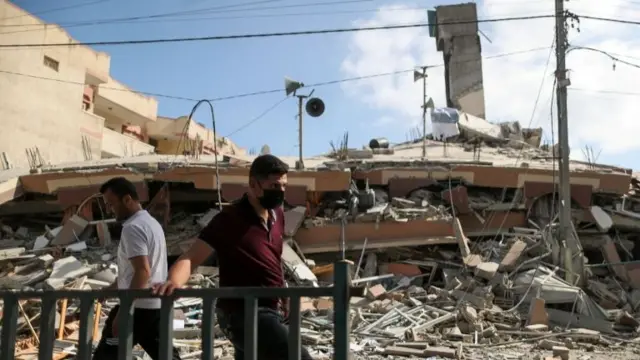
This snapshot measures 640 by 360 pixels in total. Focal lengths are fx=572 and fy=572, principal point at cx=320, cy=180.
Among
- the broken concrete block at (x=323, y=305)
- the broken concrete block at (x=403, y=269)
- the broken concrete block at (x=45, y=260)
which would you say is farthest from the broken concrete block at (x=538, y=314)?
the broken concrete block at (x=45, y=260)

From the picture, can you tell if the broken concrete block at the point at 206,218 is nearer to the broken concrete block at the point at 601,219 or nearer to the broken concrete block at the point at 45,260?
the broken concrete block at the point at 45,260

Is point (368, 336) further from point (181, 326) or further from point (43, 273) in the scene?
point (43, 273)

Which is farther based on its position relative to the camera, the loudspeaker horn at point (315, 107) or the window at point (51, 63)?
the window at point (51, 63)

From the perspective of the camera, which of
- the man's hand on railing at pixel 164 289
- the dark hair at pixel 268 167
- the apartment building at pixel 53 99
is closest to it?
the man's hand on railing at pixel 164 289

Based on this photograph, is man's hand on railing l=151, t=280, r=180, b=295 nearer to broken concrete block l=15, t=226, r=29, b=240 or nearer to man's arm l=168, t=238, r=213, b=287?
man's arm l=168, t=238, r=213, b=287

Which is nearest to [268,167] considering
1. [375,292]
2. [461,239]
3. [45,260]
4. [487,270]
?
[375,292]

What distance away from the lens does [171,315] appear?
8.08 feet

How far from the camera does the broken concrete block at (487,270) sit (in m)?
9.53

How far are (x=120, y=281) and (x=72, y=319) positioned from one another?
5.05 metres

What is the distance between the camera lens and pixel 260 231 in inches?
118

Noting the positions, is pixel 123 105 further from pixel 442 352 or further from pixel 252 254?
pixel 252 254

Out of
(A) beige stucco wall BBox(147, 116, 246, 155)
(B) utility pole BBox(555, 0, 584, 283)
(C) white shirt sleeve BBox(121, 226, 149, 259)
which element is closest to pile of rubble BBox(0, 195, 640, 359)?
(B) utility pole BBox(555, 0, 584, 283)

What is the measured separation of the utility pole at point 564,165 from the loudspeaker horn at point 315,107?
16.3ft

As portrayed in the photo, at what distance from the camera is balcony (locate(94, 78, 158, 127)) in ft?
88.6
